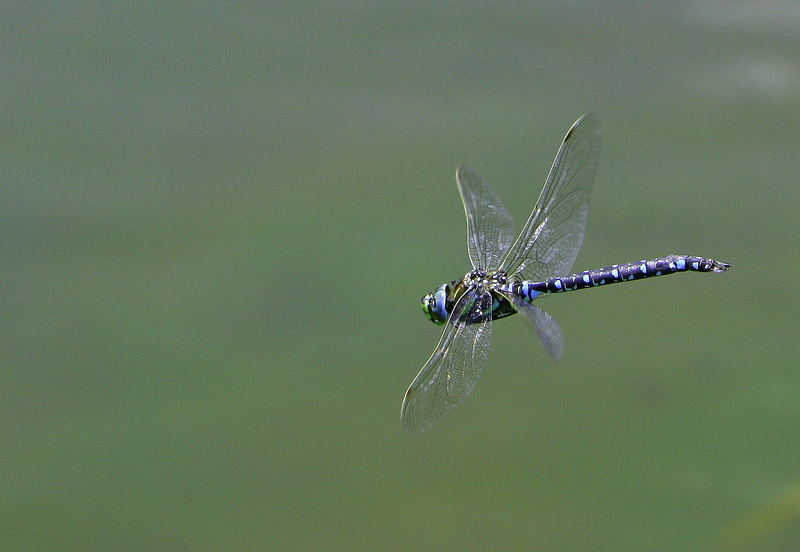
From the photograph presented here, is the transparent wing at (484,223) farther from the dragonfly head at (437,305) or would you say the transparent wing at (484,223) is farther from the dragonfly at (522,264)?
the dragonfly head at (437,305)

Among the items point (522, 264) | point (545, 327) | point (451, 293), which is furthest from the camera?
point (522, 264)

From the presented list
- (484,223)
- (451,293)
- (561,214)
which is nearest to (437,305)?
(451,293)

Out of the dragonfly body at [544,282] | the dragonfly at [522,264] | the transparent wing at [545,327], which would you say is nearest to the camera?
the transparent wing at [545,327]

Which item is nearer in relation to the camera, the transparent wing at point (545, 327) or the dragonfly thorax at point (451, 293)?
the transparent wing at point (545, 327)

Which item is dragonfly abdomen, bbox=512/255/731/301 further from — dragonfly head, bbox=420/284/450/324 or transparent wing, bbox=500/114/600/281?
dragonfly head, bbox=420/284/450/324

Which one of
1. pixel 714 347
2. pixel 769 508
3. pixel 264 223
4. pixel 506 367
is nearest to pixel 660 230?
pixel 714 347

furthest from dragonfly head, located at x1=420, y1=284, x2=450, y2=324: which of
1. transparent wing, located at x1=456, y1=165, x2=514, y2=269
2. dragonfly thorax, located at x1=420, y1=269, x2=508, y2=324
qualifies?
transparent wing, located at x1=456, y1=165, x2=514, y2=269

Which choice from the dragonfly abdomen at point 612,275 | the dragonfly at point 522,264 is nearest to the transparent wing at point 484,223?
the dragonfly at point 522,264

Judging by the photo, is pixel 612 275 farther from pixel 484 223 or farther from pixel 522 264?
pixel 484 223
